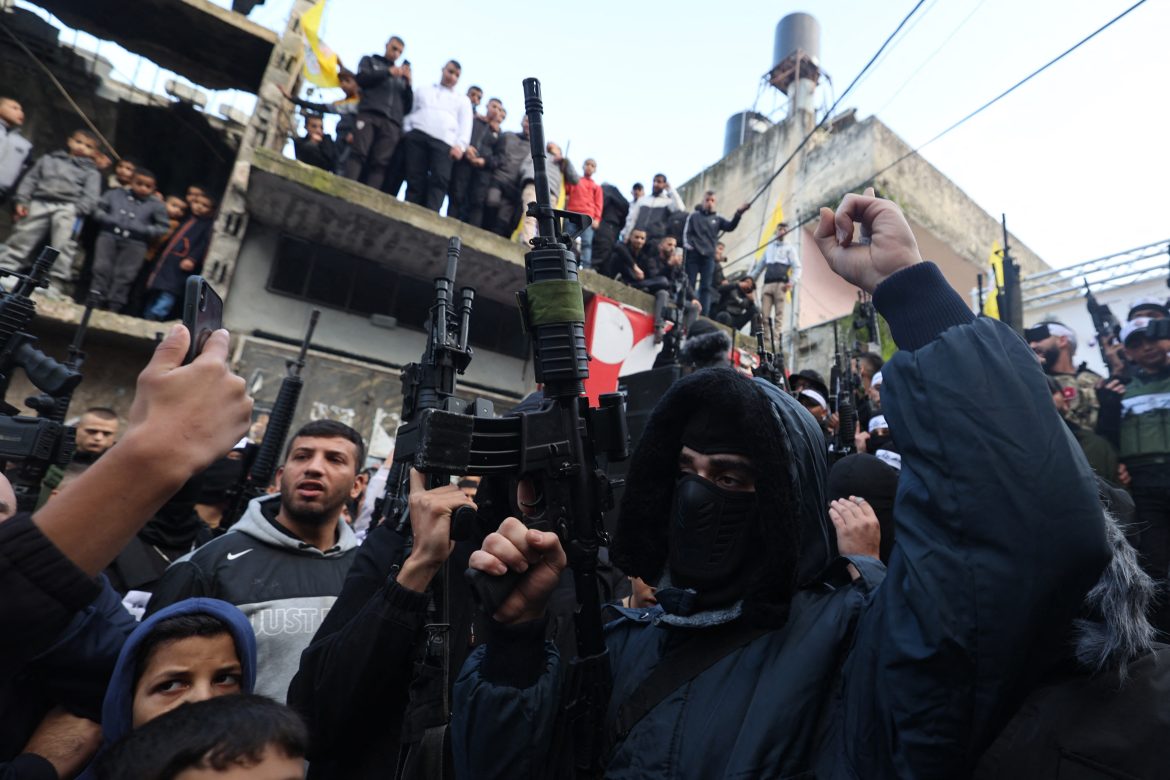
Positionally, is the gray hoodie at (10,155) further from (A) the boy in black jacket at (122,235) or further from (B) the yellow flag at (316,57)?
(B) the yellow flag at (316,57)

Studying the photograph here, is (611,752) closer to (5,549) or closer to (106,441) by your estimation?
(5,549)

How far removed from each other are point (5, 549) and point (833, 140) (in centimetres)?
2059

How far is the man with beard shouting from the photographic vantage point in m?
2.58

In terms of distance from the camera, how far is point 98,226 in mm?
9047

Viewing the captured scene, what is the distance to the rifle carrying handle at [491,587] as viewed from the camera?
1.49m

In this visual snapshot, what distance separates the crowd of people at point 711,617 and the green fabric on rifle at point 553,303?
38 centimetres

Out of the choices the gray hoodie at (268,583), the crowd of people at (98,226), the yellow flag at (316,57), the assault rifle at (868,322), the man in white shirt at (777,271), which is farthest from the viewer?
the man in white shirt at (777,271)

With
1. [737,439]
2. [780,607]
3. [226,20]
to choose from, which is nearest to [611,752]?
[780,607]

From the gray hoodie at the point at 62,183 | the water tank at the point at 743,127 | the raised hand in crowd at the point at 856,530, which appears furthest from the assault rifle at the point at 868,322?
the water tank at the point at 743,127

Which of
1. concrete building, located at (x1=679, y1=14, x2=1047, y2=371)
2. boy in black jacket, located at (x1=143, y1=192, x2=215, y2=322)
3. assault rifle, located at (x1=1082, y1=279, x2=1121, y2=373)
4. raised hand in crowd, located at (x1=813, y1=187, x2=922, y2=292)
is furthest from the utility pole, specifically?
boy in black jacket, located at (x1=143, y1=192, x2=215, y2=322)

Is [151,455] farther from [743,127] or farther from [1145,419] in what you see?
[743,127]

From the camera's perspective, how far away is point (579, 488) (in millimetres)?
1841

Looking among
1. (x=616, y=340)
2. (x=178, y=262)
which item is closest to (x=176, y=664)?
(x=616, y=340)

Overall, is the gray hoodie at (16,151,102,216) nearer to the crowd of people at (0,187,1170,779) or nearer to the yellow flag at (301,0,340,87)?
the yellow flag at (301,0,340,87)
